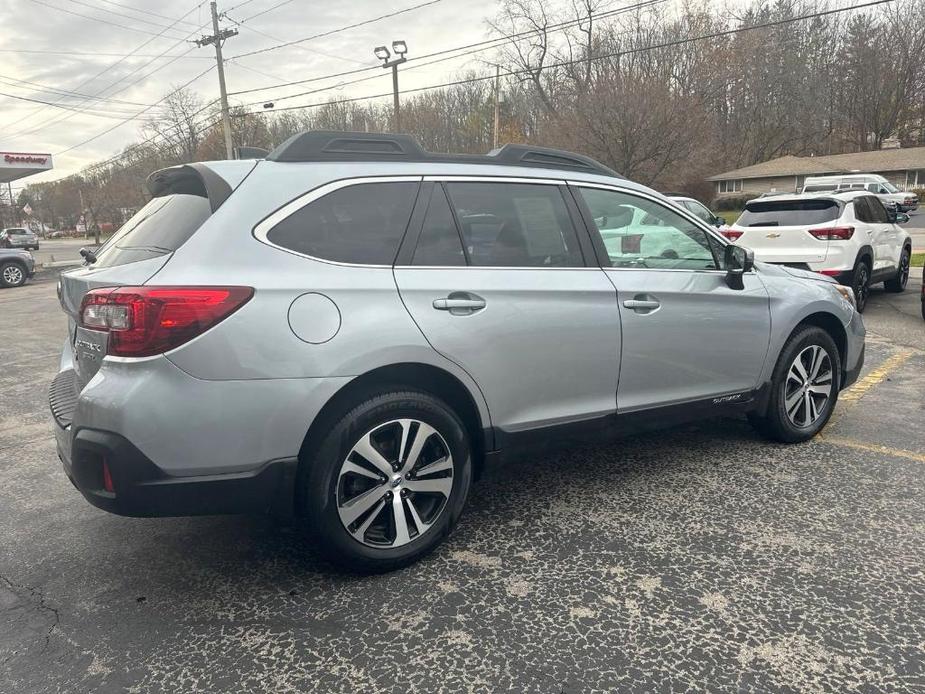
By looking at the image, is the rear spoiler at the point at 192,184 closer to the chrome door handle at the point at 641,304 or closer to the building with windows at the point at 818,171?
the chrome door handle at the point at 641,304

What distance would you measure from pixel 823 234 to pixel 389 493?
8.13 meters

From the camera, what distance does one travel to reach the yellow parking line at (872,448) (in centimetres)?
401

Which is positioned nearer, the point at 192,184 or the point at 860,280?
the point at 192,184

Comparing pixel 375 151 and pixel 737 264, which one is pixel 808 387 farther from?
pixel 375 151

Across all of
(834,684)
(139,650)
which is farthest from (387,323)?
(834,684)

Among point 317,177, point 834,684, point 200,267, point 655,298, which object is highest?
point 317,177

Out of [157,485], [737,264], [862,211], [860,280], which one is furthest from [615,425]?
[862,211]

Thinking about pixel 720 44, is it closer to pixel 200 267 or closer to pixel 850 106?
pixel 850 106

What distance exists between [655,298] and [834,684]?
1880 mm

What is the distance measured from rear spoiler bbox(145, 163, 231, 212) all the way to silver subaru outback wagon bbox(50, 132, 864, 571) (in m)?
0.01

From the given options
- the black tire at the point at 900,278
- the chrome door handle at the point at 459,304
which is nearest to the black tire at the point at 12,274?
the chrome door handle at the point at 459,304

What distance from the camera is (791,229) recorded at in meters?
8.88

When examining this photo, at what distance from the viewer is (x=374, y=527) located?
2.77 m

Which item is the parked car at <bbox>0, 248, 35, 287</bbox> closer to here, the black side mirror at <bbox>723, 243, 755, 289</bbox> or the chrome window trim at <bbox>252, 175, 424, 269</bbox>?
the chrome window trim at <bbox>252, 175, 424, 269</bbox>
